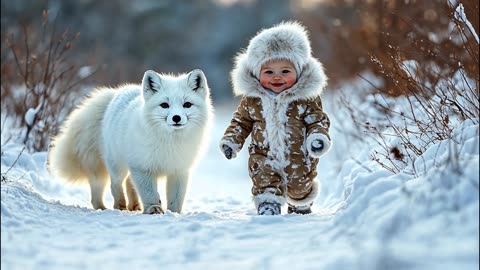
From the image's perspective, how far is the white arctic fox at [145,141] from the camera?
16.3ft

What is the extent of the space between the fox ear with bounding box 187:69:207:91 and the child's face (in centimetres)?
62

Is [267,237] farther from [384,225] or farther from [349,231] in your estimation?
[384,225]

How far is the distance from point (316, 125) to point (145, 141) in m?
1.41

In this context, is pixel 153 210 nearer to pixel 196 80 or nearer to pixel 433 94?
pixel 196 80

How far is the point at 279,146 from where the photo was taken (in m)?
4.69

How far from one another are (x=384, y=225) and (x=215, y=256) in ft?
2.77

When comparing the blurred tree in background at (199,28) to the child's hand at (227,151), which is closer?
the child's hand at (227,151)

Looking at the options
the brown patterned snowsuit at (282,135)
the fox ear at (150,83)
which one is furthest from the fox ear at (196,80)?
the brown patterned snowsuit at (282,135)

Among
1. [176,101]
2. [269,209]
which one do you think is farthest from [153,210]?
[269,209]

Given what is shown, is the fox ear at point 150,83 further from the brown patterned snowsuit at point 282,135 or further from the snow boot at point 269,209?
the snow boot at point 269,209

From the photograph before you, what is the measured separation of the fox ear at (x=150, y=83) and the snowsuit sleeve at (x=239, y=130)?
28.3 inches

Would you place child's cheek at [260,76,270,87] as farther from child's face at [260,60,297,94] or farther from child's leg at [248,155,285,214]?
child's leg at [248,155,285,214]

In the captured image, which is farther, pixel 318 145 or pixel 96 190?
pixel 96 190

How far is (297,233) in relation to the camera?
3412 millimetres
